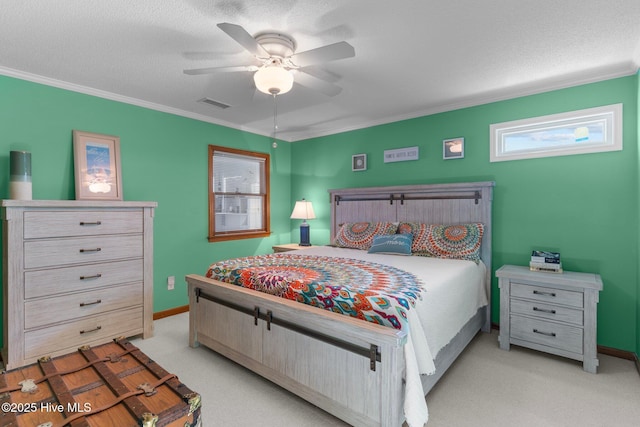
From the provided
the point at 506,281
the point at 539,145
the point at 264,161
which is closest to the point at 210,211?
the point at 264,161

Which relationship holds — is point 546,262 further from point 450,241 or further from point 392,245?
point 392,245

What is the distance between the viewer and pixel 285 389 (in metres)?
2.27

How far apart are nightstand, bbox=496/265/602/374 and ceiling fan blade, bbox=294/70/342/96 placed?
2.20 m

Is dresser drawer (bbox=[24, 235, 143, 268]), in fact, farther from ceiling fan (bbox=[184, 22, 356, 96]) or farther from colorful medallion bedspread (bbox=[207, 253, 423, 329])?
ceiling fan (bbox=[184, 22, 356, 96])

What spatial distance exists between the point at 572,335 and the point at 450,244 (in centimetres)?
119

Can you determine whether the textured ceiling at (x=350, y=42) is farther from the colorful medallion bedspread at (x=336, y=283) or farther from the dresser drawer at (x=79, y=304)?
the dresser drawer at (x=79, y=304)

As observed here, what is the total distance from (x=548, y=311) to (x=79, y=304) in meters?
4.05

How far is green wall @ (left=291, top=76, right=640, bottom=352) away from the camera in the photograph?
2705 mm

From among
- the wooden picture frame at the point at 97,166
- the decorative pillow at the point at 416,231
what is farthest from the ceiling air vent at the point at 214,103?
the decorative pillow at the point at 416,231

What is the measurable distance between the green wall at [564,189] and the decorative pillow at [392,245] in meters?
0.92

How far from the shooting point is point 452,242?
324 centimetres

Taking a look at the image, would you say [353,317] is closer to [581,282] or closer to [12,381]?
[12,381]

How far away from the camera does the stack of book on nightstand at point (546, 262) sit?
2.82 m

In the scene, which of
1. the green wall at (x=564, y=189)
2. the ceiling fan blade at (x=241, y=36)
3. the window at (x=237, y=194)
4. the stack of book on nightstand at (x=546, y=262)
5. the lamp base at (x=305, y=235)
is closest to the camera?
the ceiling fan blade at (x=241, y=36)
